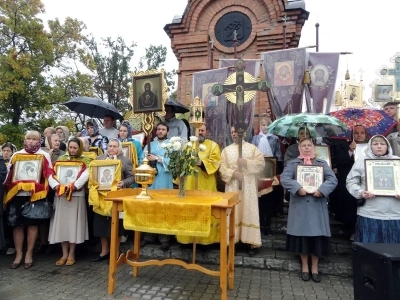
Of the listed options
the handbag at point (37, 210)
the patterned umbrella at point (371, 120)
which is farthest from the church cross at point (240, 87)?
the handbag at point (37, 210)

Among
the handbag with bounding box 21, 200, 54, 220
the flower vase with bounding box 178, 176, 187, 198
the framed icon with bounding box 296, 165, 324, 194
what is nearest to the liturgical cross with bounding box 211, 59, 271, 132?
the framed icon with bounding box 296, 165, 324, 194

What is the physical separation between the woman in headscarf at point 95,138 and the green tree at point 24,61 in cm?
1056

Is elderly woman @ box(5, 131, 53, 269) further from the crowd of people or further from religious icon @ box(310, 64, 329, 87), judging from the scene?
religious icon @ box(310, 64, 329, 87)

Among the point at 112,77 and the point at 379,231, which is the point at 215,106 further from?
the point at 112,77

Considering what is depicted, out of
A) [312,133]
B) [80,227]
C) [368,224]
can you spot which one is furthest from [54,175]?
[368,224]

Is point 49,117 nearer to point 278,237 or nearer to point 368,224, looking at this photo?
point 278,237

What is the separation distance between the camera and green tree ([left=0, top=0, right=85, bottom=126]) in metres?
15.3

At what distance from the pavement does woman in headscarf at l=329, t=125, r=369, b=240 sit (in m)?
1.01

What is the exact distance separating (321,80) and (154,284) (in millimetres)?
5241

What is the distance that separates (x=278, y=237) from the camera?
5.66m

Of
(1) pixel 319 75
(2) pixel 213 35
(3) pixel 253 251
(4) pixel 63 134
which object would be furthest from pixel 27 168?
(2) pixel 213 35

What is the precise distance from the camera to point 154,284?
4.48m

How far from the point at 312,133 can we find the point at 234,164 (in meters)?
1.33

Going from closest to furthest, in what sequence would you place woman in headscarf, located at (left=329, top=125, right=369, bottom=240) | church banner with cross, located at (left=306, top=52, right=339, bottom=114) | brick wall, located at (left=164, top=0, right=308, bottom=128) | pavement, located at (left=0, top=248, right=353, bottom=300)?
pavement, located at (left=0, top=248, right=353, bottom=300) → woman in headscarf, located at (left=329, top=125, right=369, bottom=240) → church banner with cross, located at (left=306, top=52, right=339, bottom=114) → brick wall, located at (left=164, top=0, right=308, bottom=128)
